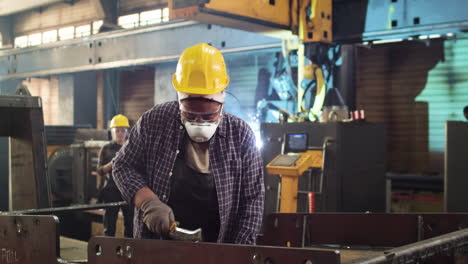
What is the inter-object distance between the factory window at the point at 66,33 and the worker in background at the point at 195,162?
49.3 feet

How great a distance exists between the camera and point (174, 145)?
2641 millimetres

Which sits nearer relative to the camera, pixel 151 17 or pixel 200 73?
pixel 200 73

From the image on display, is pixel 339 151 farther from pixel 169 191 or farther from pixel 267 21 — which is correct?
pixel 169 191

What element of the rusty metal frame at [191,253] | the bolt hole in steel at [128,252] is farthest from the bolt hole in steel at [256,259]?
the bolt hole in steel at [128,252]

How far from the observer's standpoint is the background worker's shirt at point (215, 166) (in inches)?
104

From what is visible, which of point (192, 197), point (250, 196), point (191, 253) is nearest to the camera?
point (191, 253)

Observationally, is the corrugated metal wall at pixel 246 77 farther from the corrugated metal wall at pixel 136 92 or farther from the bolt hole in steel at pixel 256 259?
the bolt hole in steel at pixel 256 259

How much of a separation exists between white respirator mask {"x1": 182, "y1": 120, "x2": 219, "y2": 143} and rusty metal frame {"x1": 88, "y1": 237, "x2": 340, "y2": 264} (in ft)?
2.32

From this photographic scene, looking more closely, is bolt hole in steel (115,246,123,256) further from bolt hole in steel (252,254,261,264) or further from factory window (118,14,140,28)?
factory window (118,14,140,28)

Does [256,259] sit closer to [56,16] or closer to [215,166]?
[215,166]

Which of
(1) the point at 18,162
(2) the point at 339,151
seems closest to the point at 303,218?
(1) the point at 18,162

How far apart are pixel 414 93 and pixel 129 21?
28.8 ft

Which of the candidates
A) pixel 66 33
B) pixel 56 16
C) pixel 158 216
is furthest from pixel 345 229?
pixel 56 16

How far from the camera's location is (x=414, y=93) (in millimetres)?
9180
